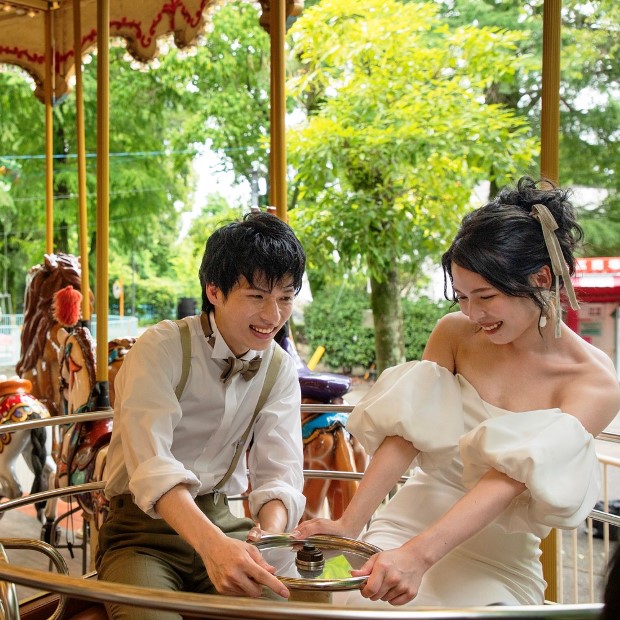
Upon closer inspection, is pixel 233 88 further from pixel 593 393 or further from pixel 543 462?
pixel 543 462

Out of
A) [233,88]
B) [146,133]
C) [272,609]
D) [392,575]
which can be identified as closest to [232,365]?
[392,575]

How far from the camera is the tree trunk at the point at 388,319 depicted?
23.6 feet

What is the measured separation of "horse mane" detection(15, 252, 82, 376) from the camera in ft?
15.1

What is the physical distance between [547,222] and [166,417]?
75 cm

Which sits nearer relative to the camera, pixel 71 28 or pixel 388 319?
pixel 71 28

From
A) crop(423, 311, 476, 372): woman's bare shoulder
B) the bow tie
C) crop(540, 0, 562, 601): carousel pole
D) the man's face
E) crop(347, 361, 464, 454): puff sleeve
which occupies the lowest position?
crop(347, 361, 464, 454): puff sleeve

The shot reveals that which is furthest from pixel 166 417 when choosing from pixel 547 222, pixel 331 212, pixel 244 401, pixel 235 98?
pixel 235 98

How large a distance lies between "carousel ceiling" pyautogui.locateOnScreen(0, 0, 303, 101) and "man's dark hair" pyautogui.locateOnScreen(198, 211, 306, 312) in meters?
2.66

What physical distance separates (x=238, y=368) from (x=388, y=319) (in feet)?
18.5

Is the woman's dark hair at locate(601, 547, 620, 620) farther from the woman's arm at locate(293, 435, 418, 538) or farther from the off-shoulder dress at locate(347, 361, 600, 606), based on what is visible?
the woman's arm at locate(293, 435, 418, 538)

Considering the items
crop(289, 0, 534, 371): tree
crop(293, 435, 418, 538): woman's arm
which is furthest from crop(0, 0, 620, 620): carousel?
crop(289, 0, 534, 371): tree

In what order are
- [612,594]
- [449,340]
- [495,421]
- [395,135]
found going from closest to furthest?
[612,594] < [495,421] < [449,340] < [395,135]

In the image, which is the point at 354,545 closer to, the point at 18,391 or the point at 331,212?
the point at 18,391

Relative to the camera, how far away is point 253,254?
1568mm
